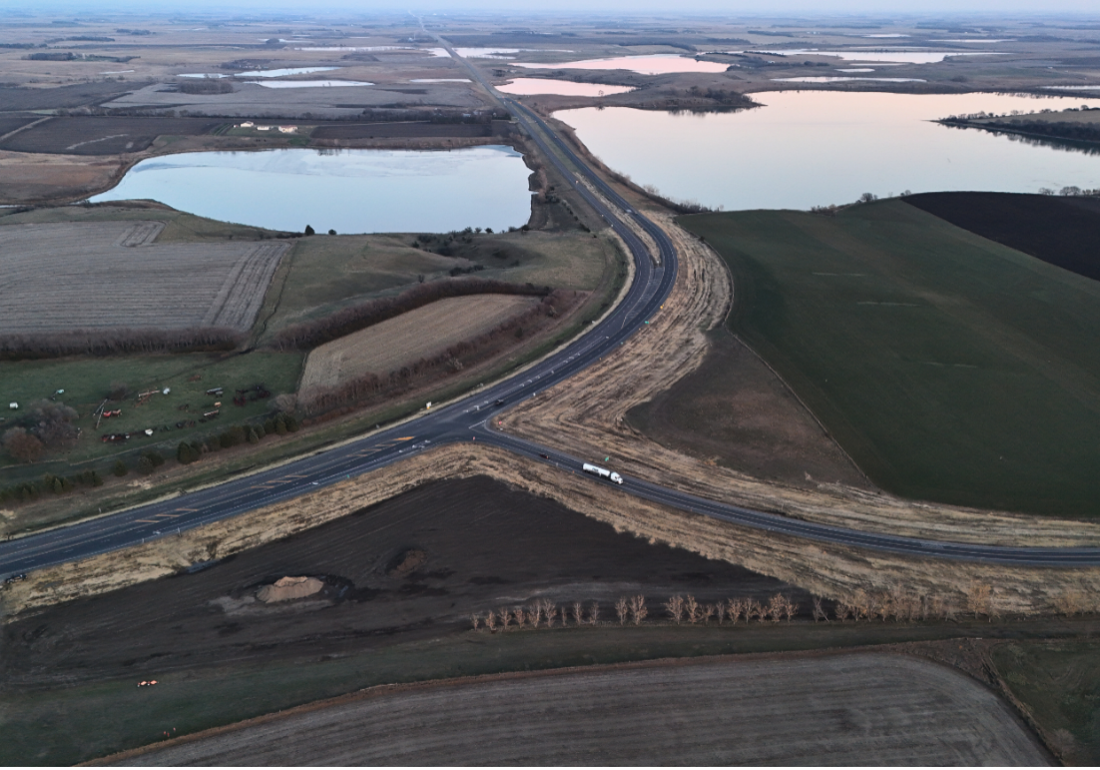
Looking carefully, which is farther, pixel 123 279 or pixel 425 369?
pixel 123 279


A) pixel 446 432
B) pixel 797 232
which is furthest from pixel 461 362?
pixel 797 232

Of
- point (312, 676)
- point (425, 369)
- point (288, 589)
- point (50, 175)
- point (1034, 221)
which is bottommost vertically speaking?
point (312, 676)

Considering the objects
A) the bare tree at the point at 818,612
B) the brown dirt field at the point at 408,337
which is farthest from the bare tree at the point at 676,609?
the brown dirt field at the point at 408,337

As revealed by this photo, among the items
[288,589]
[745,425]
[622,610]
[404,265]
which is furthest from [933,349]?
[288,589]

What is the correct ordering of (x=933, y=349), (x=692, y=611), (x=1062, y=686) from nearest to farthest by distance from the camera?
1. (x=1062, y=686)
2. (x=692, y=611)
3. (x=933, y=349)

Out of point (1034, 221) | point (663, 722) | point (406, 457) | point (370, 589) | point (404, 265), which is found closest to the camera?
point (663, 722)

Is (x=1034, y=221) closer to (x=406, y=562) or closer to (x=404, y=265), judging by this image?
(x=404, y=265)
